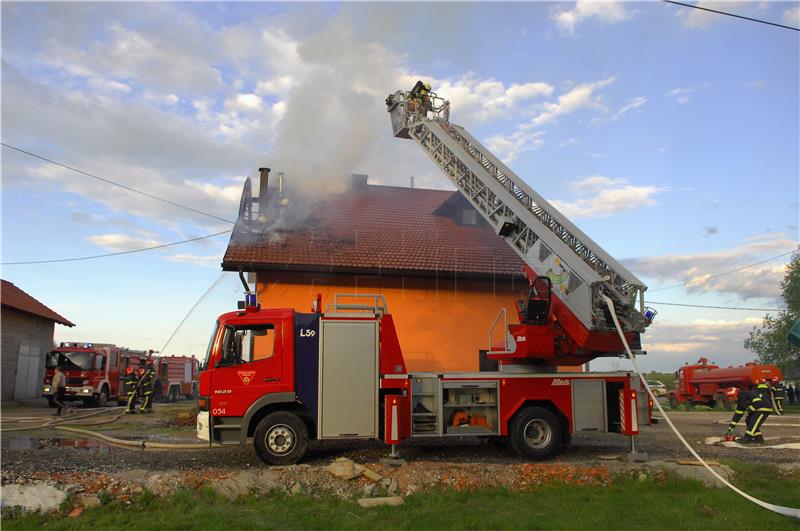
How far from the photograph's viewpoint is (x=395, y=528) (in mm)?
6270

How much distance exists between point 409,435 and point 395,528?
3518mm

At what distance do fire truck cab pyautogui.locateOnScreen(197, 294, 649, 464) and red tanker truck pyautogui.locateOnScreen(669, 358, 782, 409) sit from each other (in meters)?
16.4

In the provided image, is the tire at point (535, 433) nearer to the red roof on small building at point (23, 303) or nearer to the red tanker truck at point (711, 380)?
the red tanker truck at point (711, 380)

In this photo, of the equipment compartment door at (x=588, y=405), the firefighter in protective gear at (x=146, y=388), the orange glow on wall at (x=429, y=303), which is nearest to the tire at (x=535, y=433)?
the equipment compartment door at (x=588, y=405)

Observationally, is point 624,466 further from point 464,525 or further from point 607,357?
point 464,525

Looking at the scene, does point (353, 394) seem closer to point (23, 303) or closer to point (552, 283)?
point (552, 283)

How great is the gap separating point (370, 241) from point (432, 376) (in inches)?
337

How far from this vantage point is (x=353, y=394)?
9.59 meters

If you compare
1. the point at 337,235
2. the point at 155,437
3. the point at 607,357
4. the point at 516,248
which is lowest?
the point at 155,437

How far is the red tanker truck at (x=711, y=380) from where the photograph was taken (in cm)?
2355

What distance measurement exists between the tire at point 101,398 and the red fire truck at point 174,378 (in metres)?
4.45

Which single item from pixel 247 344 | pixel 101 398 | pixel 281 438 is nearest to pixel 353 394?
pixel 281 438

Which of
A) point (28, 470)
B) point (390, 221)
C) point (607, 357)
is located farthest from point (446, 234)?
point (28, 470)

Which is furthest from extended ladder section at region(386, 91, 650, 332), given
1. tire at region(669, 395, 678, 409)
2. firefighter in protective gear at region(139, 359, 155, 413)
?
tire at region(669, 395, 678, 409)
